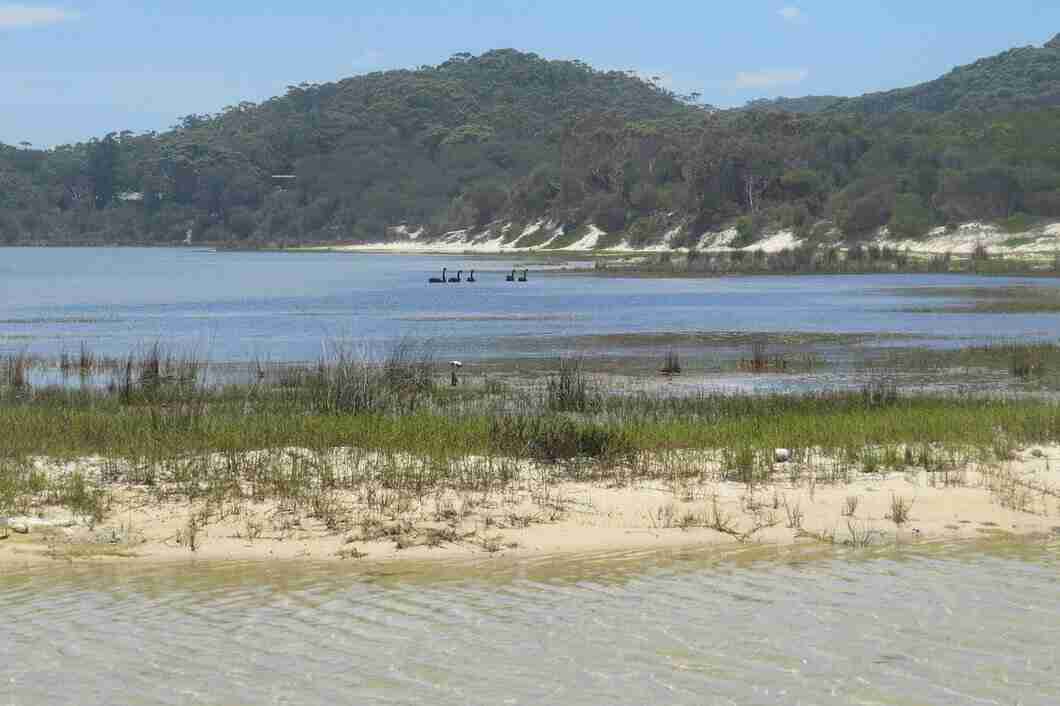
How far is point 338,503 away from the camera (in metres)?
12.2

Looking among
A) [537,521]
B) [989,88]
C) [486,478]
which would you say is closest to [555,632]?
[537,521]

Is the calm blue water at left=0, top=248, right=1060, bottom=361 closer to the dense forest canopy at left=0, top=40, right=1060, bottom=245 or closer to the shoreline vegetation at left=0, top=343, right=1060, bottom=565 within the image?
the shoreline vegetation at left=0, top=343, right=1060, bottom=565

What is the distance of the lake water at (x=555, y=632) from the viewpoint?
8.15m

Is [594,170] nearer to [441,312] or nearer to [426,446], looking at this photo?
[441,312]

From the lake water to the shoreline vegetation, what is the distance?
609mm

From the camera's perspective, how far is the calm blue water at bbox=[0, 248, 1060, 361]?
35.7 meters

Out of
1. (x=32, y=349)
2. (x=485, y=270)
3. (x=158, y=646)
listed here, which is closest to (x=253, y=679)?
(x=158, y=646)

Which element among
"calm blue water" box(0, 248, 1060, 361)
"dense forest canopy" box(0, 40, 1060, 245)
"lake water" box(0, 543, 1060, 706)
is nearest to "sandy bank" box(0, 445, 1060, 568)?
"lake water" box(0, 543, 1060, 706)

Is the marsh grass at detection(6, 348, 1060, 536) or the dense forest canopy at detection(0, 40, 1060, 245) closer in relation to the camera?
the marsh grass at detection(6, 348, 1060, 536)

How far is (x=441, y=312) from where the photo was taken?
4747 centimetres

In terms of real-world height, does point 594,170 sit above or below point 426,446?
above

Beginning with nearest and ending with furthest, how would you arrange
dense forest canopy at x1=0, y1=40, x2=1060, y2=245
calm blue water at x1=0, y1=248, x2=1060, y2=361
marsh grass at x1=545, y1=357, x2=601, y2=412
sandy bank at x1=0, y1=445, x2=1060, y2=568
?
sandy bank at x1=0, y1=445, x2=1060, y2=568
marsh grass at x1=545, y1=357, x2=601, y2=412
calm blue water at x1=0, y1=248, x2=1060, y2=361
dense forest canopy at x1=0, y1=40, x2=1060, y2=245

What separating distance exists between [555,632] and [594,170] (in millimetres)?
114012

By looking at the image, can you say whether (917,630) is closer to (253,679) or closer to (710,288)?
(253,679)
